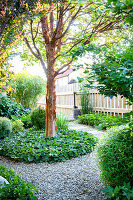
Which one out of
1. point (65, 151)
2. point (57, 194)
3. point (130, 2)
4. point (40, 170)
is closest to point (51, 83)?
point (65, 151)

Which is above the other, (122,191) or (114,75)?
(114,75)

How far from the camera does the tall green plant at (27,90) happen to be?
9.65 m

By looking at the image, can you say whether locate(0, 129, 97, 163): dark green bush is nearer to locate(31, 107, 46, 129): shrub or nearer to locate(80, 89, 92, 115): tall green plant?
locate(31, 107, 46, 129): shrub

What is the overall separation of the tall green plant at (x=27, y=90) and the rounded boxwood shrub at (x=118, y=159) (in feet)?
25.6

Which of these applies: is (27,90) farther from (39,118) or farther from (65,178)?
(65,178)

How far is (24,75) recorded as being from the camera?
10.3 m

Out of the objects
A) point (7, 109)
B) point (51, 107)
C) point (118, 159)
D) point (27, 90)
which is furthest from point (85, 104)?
point (118, 159)

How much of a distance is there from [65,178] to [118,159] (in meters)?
1.15

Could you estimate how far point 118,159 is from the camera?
2.07m

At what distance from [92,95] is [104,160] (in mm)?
6441

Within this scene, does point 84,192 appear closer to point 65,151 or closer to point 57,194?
point 57,194

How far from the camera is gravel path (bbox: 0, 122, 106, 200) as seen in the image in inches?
93.6

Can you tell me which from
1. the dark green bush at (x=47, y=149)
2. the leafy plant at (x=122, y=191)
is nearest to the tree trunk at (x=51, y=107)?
the dark green bush at (x=47, y=149)

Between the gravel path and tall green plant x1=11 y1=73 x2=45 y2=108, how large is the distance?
604cm
